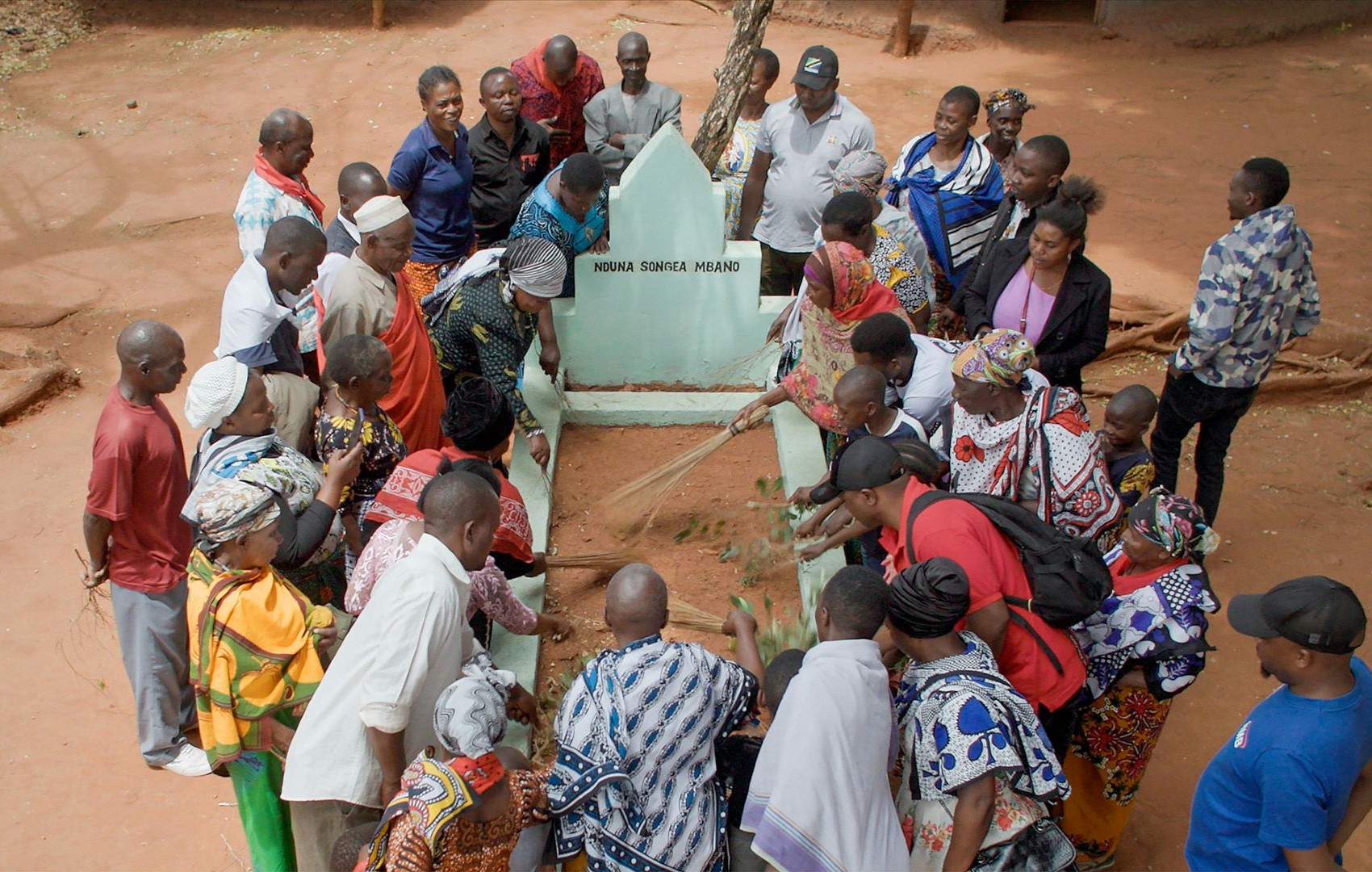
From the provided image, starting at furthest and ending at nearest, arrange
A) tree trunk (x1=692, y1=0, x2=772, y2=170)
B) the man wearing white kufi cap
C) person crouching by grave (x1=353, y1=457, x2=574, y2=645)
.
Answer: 1. tree trunk (x1=692, y1=0, x2=772, y2=170)
2. the man wearing white kufi cap
3. person crouching by grave (x1=353, y1=457, x2=574, y2=645)

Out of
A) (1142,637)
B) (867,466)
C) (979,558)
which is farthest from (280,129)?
(1142,637)

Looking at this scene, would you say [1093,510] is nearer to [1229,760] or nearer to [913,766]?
[1229,760]

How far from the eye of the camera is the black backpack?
3361 mm

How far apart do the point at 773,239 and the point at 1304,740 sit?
15.8 feet

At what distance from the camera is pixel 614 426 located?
649cm

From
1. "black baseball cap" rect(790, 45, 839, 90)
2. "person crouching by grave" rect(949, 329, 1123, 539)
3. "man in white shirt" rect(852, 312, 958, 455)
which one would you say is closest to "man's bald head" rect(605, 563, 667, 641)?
"person crouching by grave" rect(949, 329, 1123, 539)

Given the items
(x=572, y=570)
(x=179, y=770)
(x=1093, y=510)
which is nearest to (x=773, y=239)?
(x=572, y=570)

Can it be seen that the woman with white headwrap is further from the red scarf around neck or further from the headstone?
the headstone

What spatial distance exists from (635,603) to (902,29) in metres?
13.2

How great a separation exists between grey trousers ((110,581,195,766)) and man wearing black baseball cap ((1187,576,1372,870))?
3.88m

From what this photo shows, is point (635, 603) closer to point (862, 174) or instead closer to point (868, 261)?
point (868, 261)

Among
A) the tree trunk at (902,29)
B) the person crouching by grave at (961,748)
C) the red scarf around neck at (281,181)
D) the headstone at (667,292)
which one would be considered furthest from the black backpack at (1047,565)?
the tree trunk at (902,29)

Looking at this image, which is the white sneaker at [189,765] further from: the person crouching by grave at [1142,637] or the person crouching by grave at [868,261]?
the person crouching by grave at [1142,637]

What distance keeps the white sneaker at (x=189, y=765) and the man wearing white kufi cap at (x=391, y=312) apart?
1584 mm
